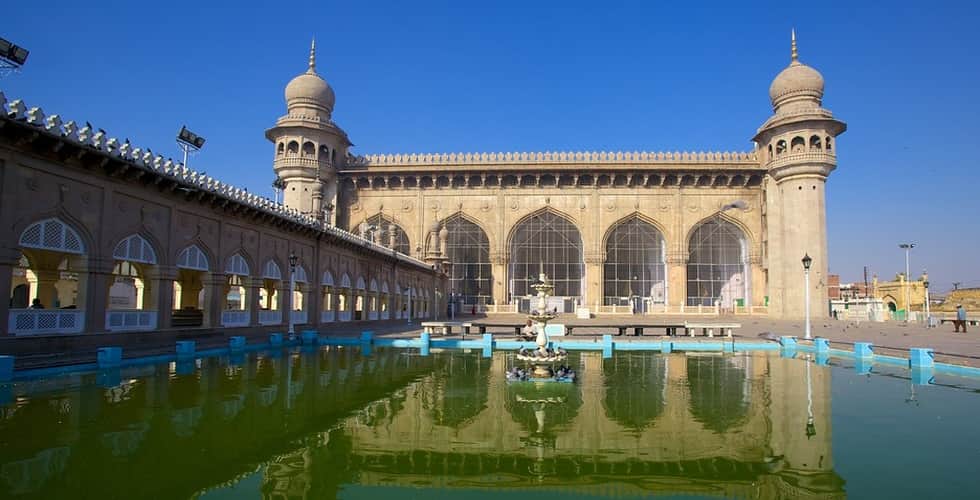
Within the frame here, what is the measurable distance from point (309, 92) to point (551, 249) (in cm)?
1501

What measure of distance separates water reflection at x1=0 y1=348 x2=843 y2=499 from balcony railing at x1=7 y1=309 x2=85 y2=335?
5.85 ft

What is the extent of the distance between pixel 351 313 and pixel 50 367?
13.6 meters

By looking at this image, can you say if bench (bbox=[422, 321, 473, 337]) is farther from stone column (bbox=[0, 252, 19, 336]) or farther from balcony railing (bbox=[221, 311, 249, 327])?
stone column (bbox=[0, 252, 19, 336])

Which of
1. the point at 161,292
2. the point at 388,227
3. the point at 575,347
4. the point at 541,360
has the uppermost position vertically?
the point at 388,227

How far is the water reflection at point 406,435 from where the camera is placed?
4.07 m

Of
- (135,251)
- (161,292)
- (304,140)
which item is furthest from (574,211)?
(135,251)

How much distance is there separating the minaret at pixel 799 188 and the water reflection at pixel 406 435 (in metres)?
22.9

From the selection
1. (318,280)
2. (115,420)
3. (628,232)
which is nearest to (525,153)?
(628,232)

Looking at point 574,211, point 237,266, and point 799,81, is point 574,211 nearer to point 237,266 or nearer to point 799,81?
point 799,81

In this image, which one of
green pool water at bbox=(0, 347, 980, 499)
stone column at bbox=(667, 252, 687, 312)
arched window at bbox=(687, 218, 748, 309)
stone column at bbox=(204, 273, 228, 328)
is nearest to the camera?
green pool water at bbox=(0, 347, 980, 499)

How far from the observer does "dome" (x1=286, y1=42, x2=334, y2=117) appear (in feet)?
104

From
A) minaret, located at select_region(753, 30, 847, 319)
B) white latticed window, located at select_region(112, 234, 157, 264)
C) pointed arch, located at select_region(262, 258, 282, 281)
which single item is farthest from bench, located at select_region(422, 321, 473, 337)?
minaret, located at select_region(753, 30, 847, 319)

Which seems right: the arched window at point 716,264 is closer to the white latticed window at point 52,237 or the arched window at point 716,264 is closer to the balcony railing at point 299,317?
the balcony railing at point 299,317

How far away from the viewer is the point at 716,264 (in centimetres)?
3272
